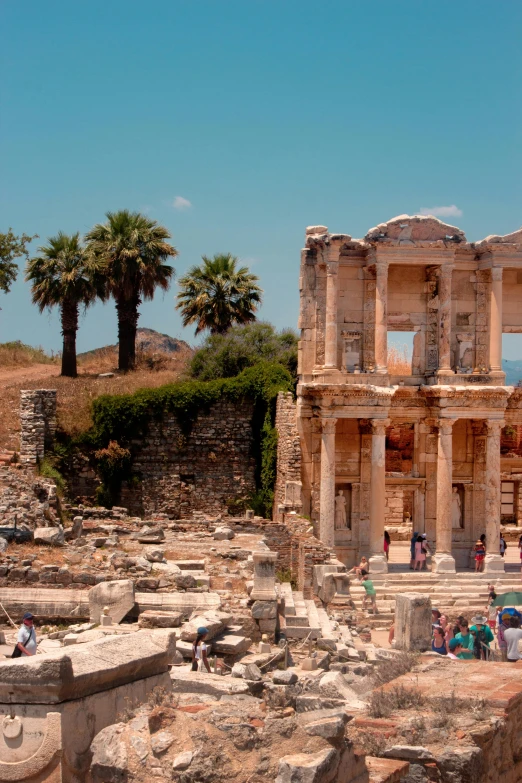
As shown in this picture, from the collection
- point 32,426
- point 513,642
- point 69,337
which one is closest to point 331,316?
point 32,426

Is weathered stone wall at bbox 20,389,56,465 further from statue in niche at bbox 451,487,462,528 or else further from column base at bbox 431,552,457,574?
statue in niche at bbox 451,487,462,528

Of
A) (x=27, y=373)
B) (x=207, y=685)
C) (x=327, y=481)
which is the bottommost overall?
(x=207, y=685)

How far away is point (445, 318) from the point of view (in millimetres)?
28844

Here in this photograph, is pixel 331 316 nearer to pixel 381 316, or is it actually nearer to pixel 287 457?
pixel 381 316

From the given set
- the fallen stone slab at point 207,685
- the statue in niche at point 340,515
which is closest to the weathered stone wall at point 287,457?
the statue in niche at point 340,515

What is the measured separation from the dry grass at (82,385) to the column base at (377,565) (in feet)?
33.1

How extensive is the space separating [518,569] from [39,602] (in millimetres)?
16406

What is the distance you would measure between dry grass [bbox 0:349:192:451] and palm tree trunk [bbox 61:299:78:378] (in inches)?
18.2

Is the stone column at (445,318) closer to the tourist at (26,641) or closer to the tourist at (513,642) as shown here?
the tourist at (513,642)

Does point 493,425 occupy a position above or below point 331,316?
below

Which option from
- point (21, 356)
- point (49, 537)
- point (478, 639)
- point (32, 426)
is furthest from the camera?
point (21, 356)

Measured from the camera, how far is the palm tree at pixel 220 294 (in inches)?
1462

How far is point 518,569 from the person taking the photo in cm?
2930

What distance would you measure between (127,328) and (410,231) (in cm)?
1230
